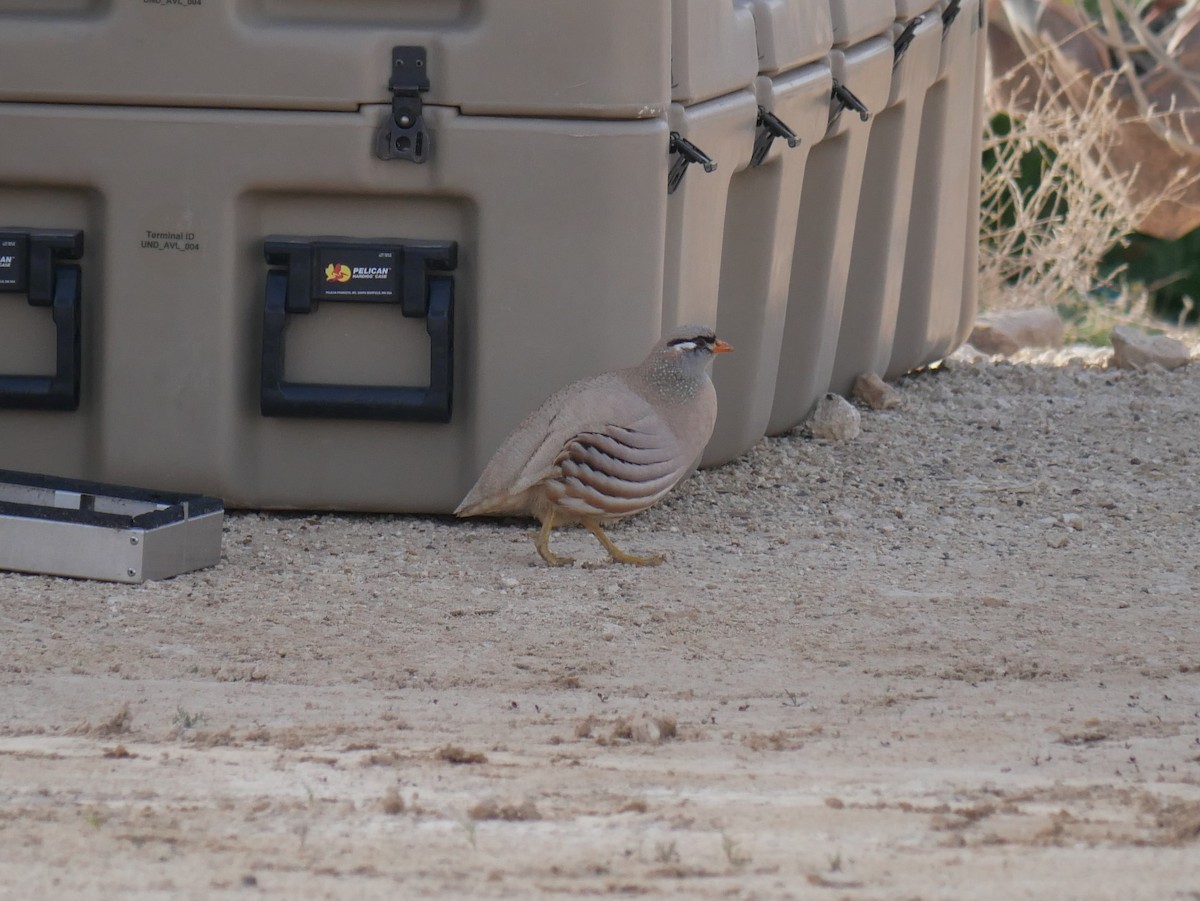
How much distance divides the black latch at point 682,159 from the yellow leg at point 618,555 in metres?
1.05

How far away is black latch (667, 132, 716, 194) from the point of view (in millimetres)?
5324

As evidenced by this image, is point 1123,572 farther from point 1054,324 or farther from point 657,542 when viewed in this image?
point 1054,324

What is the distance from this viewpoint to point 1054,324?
10664 millimetres

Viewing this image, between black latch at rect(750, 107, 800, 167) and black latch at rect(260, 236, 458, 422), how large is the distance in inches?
47.2

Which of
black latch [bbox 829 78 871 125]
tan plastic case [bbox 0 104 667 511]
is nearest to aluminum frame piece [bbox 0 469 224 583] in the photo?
tan plastic case [bbox 0 104 667 511]

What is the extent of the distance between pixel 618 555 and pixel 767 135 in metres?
1.66

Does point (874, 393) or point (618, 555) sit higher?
point (874, 393)

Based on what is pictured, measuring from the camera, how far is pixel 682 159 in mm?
5375

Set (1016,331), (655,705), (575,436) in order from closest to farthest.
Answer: (655,705)
(575,436)
(1016,331)

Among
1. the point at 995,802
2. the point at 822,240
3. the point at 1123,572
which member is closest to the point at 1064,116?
the point at 822,240

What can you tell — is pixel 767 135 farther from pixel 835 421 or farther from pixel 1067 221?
pixel 1067 221

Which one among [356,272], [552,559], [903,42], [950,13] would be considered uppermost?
[950,13]

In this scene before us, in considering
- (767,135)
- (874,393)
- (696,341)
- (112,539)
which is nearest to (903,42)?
(874,393)

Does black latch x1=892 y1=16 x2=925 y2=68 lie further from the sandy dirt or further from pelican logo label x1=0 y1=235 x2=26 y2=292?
pelican logo label x1=0 y1=235 x2=26 y2=292
